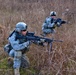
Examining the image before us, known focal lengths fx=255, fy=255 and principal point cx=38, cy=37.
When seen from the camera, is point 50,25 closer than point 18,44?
No

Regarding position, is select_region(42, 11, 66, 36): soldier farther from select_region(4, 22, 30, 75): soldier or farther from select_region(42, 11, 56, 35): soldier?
select_region(4, 22, 30, 75): soldier

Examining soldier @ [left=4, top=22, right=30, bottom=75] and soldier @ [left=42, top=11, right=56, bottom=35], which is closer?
soldier @ [left=4, top=22, right=30, bottom=75]

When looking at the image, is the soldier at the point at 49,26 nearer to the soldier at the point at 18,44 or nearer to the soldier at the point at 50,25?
the soldier at the point at 50,25

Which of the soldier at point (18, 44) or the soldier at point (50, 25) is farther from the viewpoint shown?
the soldier at point (50, 25)

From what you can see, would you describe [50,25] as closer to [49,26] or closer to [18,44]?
[49,26]

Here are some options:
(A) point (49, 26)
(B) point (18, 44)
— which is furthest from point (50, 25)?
(B) point (18, 44)

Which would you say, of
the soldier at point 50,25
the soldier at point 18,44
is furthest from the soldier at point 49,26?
the soldier at point 18,44

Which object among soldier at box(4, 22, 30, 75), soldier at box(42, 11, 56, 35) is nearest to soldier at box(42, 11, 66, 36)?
soldier at box(42, 11, 56, 35)

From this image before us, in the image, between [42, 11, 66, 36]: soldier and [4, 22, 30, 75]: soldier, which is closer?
[4, 22, 30, 75]: soldier

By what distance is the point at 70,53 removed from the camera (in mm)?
4719

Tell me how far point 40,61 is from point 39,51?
22 cm

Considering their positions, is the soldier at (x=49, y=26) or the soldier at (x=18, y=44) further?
the soldier at (x=49, y=26)

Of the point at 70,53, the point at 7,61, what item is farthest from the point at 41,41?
the point at 7,61

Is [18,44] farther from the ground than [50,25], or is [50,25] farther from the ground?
[50,25]
